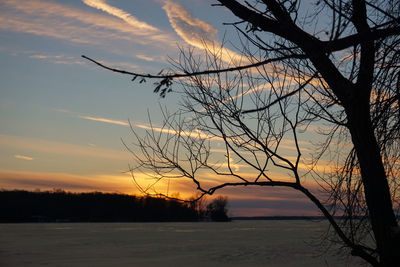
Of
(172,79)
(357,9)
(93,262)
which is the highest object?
(357,9)

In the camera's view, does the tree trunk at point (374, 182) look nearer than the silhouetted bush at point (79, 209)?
Yes

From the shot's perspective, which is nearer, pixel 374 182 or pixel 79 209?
pixel 374 182

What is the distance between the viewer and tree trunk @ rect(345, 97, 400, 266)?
8.94 ft

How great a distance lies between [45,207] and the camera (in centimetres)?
15388

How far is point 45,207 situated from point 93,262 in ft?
414

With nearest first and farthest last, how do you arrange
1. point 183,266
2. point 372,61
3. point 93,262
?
point 372,61
point 183,266
point 93,262

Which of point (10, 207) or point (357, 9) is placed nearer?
point (357, 9)

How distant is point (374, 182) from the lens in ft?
9.10

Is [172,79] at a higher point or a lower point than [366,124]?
higher

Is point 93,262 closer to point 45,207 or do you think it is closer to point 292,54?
point 292,54

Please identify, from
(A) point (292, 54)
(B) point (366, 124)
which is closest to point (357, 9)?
(A) point (292, 54)

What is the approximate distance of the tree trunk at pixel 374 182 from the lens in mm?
2725

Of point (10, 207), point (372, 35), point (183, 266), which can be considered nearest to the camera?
point (372, 35)

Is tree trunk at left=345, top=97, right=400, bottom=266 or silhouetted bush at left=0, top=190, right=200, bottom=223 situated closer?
tree trunk at left=345, top=97, right=400, bottom=266
